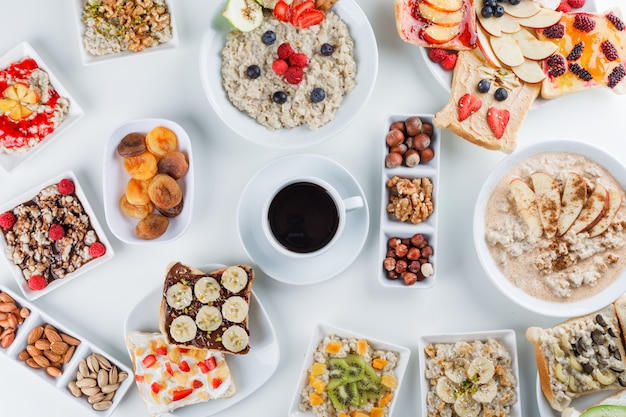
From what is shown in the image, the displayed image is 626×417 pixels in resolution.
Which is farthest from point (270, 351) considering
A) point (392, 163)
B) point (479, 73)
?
point (479, 73)

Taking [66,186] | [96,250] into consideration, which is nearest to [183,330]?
[96,250]

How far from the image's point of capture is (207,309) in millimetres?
2066

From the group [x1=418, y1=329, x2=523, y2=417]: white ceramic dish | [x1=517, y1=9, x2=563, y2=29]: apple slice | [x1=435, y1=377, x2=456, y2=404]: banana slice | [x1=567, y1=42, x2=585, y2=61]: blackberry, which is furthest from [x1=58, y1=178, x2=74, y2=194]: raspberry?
[x1=567, y1=42, x2=585, y2=61]: blackberry

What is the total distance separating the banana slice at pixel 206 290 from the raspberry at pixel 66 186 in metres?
0.60

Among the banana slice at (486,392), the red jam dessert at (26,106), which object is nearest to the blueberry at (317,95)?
the red jam dessert at (26,106)

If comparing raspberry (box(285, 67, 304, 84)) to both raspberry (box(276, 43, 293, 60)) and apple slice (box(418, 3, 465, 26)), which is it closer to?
raspberry (box(276, 43, 293, 60))

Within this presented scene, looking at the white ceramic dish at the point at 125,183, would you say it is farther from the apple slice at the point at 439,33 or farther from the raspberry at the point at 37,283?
the apple slice at the point at 439,33

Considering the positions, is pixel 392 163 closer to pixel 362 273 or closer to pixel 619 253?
pixel 362 273

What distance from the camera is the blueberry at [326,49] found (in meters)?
2.04

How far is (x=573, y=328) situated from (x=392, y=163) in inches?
35.8

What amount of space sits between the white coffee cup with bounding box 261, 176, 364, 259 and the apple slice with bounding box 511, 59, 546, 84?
785mm

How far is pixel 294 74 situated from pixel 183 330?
3.21 feet

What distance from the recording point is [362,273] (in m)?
2.24

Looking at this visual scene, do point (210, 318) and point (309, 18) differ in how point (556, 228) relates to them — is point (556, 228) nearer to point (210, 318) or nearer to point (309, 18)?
point (309, 18)
